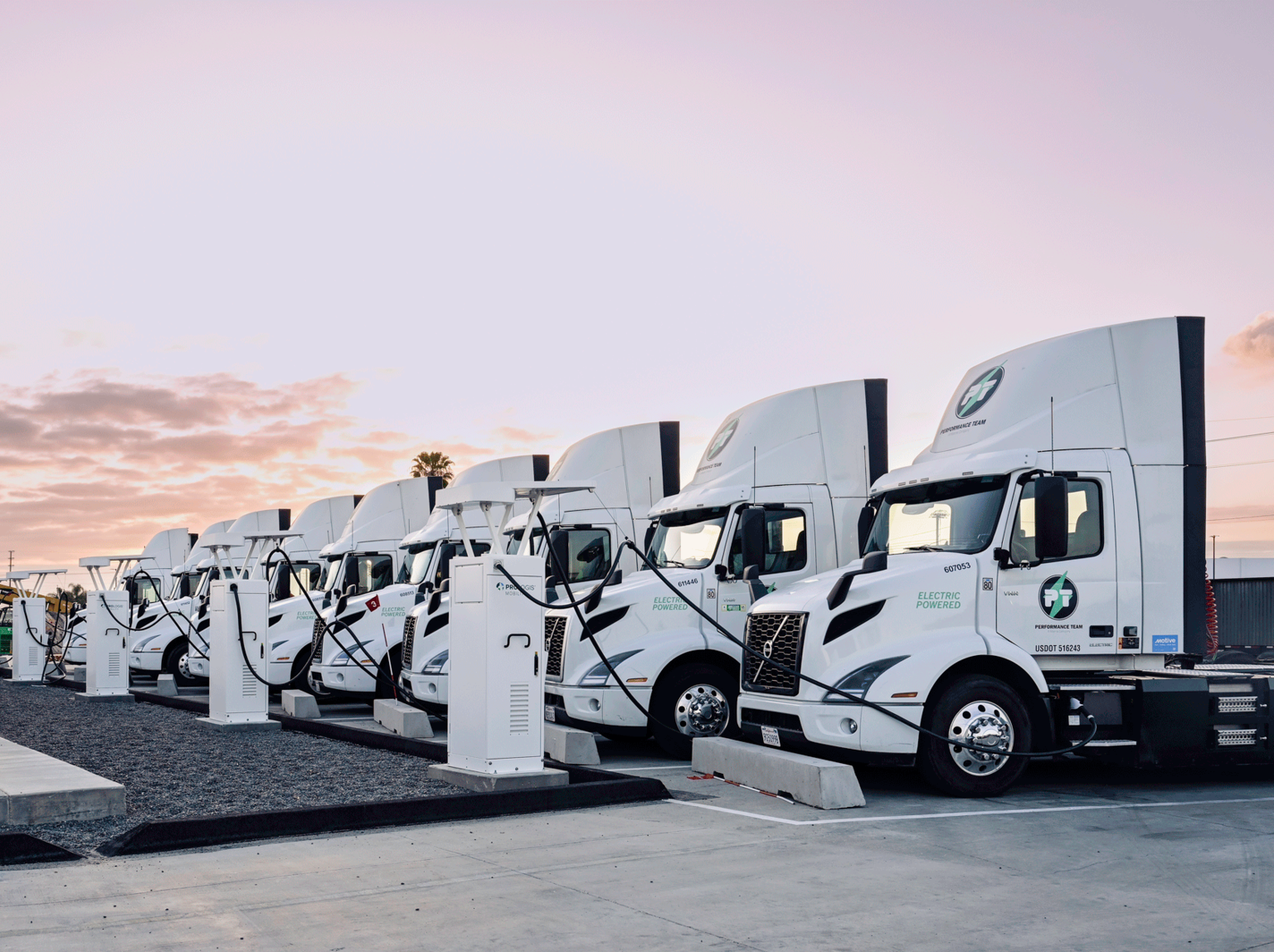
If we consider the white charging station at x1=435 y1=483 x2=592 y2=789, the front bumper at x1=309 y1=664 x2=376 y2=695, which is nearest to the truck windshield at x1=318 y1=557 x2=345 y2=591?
the front bumper at x1=309 y1=664 x2=376 y2=695

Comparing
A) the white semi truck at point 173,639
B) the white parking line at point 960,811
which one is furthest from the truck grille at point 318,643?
the white parking line at point 960,811

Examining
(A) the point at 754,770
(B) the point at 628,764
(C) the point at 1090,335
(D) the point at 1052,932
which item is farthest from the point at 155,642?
(D) the point at 1052,932

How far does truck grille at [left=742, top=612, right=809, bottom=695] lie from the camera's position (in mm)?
10883

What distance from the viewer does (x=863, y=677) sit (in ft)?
34.0

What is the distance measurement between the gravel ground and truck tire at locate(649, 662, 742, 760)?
103 inches

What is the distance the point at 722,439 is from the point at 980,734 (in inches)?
231

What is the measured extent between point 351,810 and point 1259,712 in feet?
26.6

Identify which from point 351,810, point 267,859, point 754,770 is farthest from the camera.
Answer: point 754,770

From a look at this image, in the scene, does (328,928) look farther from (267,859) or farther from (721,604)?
(721,604)

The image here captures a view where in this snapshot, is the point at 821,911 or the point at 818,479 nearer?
the point at 821,911

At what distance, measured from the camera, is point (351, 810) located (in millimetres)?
9117

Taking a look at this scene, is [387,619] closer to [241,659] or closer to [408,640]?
[408,640]

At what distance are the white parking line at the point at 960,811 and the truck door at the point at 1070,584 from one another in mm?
1358

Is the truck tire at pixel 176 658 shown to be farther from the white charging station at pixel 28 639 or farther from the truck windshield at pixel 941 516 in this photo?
the truck windshield at pixel 941 516
